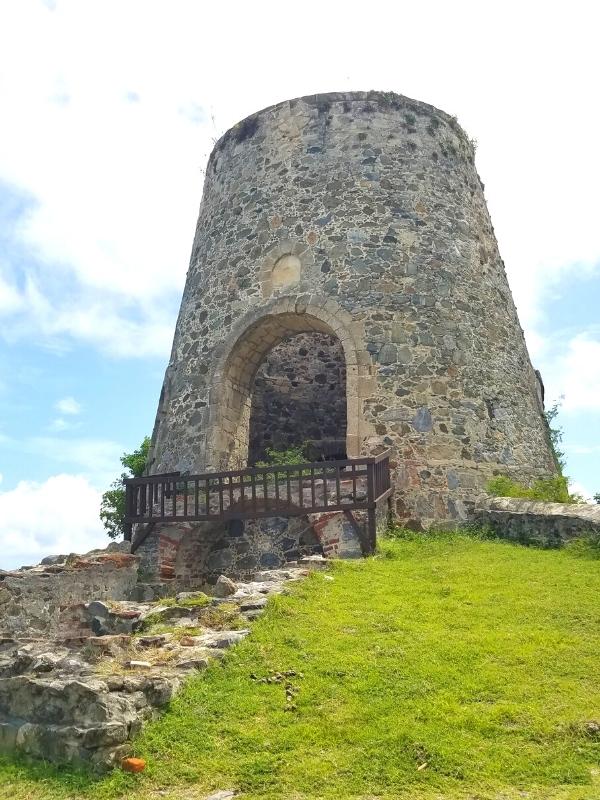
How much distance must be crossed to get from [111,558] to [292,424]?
23.9 feet

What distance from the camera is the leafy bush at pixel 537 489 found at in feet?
40.6

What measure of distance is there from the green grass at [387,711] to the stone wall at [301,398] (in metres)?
9.51

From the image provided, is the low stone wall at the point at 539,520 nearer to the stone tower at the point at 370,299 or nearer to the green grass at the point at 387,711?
the stone tower at the point at 370,299

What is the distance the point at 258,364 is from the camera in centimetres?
1452

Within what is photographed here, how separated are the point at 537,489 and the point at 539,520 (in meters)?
2.01

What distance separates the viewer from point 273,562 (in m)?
12.7

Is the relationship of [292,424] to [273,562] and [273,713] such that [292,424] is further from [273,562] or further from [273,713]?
[273,713]

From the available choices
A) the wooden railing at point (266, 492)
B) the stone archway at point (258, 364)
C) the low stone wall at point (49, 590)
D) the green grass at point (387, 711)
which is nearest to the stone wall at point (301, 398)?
the stone archway at point (258, 364)

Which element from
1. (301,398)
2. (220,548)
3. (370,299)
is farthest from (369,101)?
(220,548)

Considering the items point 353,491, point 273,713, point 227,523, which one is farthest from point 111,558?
point 273,713

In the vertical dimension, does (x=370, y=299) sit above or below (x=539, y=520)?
above

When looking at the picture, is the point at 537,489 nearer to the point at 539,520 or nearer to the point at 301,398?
the point at 539,520

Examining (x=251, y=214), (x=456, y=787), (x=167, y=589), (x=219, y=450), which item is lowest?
(x=456, y=787)

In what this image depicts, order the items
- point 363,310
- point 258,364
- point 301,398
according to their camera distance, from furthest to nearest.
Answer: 1. point 301,398
2. point 258,364
3. point 363,310
